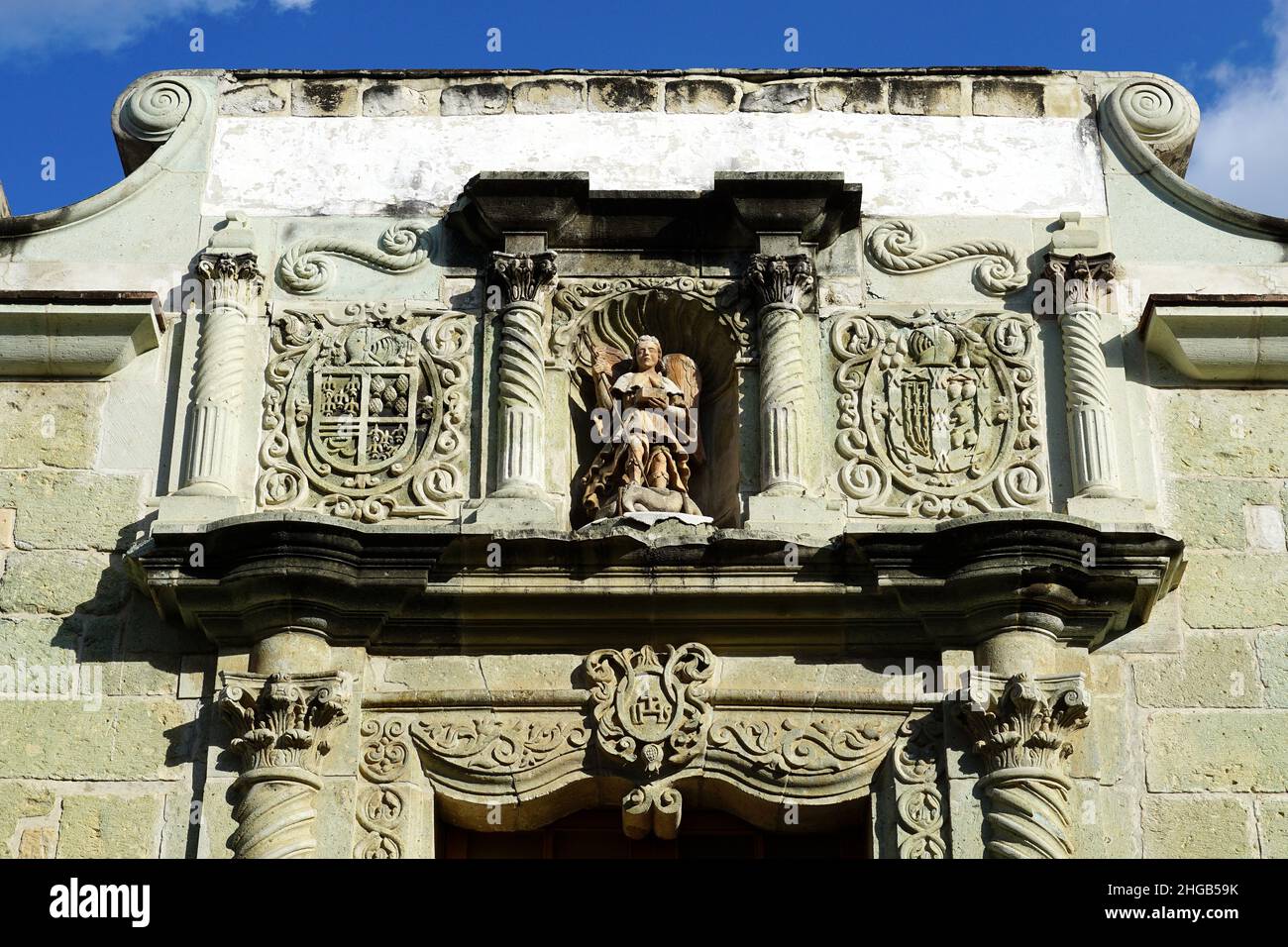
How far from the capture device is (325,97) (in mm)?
11680

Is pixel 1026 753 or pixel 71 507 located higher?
pixel 71 507

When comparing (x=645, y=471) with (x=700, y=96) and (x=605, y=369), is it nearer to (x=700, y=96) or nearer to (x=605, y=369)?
(x=605, y=369)

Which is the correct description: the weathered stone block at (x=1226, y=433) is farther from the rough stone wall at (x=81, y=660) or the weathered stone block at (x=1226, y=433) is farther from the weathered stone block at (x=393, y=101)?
the rough stone wall at (x=81, y=660)

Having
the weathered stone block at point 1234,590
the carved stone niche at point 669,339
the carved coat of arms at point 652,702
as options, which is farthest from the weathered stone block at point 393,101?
the weathered stone block at point 1234,590

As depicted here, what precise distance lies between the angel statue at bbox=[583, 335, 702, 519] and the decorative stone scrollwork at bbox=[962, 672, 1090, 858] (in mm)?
1711

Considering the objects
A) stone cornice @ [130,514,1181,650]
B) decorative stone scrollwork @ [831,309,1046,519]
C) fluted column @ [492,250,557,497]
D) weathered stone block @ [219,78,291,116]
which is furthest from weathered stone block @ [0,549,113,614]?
decorative stone scrollwork @ [831,309,1046,519]

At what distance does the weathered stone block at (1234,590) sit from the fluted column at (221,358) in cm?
436

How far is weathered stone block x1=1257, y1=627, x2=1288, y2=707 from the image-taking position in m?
9.95

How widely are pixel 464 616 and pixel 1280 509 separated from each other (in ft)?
12.3

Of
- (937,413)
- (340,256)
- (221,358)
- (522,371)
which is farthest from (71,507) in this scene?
(937,413)

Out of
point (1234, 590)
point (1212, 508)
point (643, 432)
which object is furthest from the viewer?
point (643, 432)

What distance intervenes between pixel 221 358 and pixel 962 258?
358 centimetres

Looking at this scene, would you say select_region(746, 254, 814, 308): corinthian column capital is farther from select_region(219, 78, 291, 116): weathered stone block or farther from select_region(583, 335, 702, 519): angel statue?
select_region(219, 78, 291, 116): weathered stone block
